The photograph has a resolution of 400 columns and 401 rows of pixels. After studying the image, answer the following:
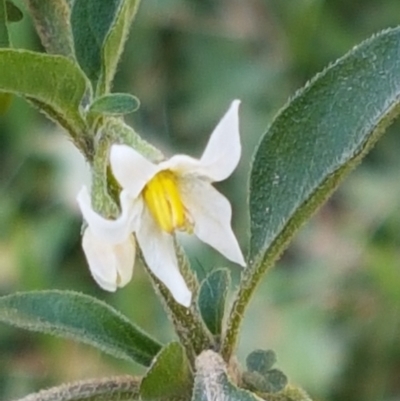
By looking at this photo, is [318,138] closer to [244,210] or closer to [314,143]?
[314,143]

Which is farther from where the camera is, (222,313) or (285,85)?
(285,85)

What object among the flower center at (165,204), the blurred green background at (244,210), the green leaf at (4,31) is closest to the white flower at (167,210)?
the flower center at (165,204)

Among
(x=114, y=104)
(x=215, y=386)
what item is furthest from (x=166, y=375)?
(x=114, y=104)

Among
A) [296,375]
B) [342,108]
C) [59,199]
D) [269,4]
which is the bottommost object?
[296,375]

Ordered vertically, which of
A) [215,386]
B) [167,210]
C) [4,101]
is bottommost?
[215,386]

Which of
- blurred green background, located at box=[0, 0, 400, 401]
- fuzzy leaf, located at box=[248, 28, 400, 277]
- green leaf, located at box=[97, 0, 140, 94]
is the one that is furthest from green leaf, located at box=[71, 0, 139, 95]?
blurred green background, located at box=[0, 0, 400, 401]

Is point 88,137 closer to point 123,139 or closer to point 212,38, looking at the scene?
point 123,139

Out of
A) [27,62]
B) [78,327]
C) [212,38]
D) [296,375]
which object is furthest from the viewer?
[212,38]

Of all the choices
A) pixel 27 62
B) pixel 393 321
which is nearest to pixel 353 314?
pixel 393 321
